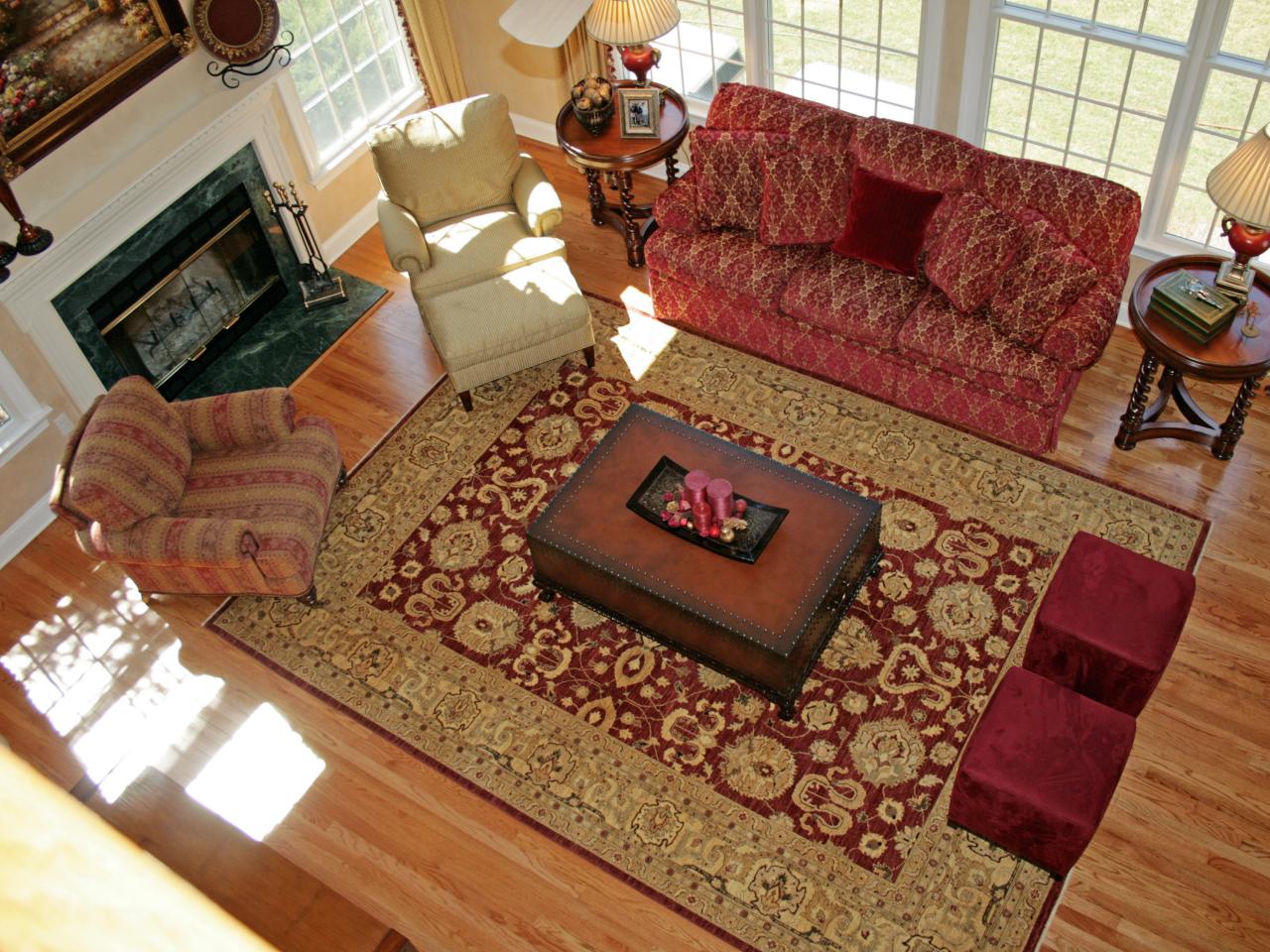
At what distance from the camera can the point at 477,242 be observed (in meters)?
6.07

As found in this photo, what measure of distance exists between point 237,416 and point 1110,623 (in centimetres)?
389

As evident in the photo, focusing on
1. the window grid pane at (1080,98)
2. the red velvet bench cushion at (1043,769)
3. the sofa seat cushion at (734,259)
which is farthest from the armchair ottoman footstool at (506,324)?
the red velvet bench cushion at (1043,769)

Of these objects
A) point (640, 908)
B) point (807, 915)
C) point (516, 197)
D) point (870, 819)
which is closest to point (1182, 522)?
point (870, 819)

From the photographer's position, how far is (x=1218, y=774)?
429 cm

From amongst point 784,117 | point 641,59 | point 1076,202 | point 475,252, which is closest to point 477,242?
point 475,252

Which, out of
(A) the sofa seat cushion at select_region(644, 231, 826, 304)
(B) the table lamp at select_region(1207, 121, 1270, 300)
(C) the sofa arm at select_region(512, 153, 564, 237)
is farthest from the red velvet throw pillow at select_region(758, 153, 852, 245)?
(B) the table lamp at select_region(1207, 121, 1270, 300)

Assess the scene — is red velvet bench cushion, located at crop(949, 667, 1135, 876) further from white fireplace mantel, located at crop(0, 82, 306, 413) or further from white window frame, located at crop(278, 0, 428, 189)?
white window frame, located at crop(278, 0, 428, 189)

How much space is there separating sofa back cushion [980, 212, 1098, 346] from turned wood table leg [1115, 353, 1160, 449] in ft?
1.46

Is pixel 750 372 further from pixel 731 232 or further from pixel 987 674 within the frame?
pixel 987 674

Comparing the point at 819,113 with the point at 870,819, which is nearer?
the point at 870,819

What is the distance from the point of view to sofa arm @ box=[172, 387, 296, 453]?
206 inches

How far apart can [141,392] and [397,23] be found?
10.5 feet

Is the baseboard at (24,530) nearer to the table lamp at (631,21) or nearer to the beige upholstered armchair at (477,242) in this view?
the beige upholstered armchair at (477,242)

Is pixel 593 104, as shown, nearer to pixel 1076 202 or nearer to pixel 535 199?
pixel 535 199
